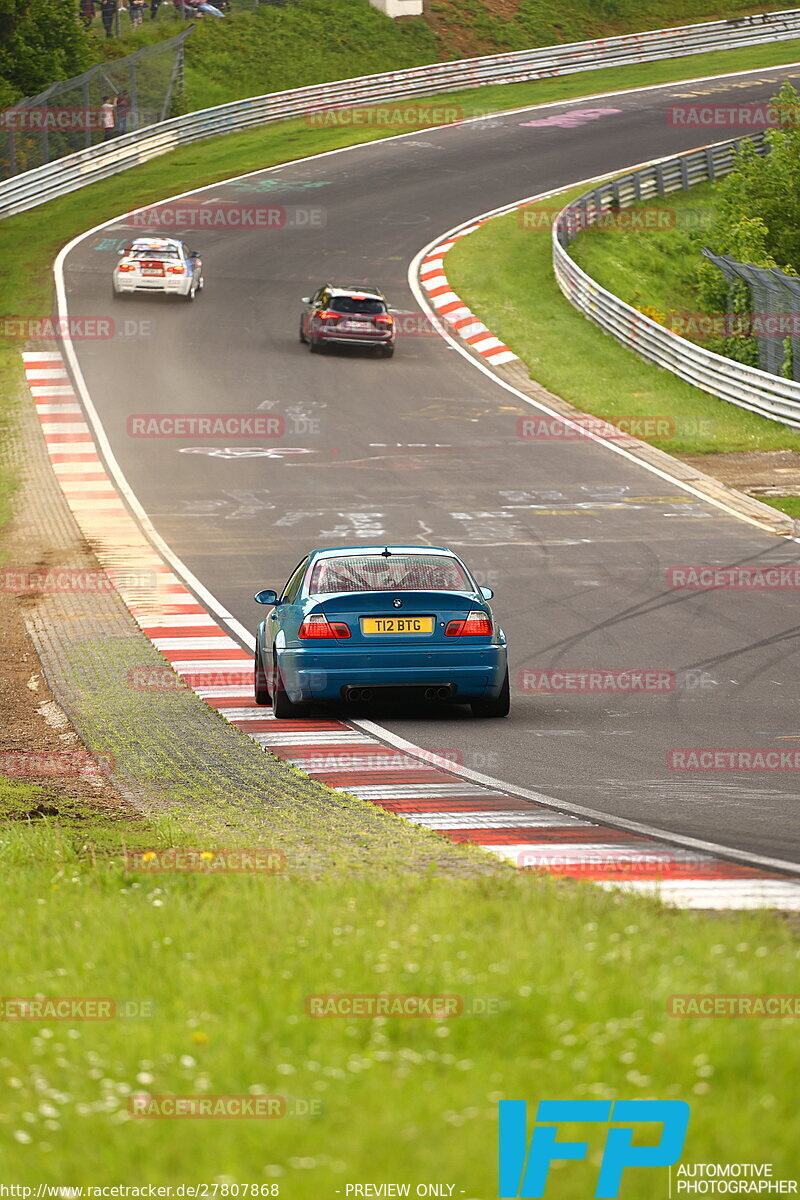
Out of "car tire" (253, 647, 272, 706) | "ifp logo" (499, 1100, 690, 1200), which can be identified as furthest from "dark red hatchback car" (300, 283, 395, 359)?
"ifp logo" (499, 1100, 690, 1200)

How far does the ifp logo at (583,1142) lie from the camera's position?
3.65m

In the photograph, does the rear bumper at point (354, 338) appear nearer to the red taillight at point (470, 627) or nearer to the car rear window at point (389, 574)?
the car rear window at point (389, 574)

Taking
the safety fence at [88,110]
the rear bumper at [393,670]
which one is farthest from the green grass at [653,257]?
the rear bumper at [393,670]

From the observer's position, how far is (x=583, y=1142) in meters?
3.78

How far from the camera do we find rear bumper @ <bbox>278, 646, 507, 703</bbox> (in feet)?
40.8

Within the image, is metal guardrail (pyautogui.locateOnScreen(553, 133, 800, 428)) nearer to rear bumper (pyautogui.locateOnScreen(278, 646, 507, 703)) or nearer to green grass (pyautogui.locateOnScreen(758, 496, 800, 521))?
green grass (pyautogui.locateOnScreen(758, 496, 800, 521))

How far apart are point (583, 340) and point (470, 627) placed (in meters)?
25.5

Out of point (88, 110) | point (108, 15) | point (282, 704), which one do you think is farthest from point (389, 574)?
point (108, 15)

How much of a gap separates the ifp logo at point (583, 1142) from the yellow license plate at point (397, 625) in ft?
28.3

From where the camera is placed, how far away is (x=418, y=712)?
43.9 ft

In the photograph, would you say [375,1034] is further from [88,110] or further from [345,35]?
[345,35]

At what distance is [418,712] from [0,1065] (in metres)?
9.02

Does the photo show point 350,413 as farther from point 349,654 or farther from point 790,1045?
point 790,1045

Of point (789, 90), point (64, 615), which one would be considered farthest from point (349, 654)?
point (789, 90)
